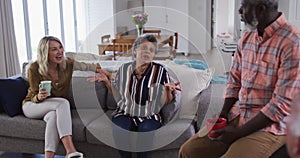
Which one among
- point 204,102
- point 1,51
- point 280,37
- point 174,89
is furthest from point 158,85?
point 1,51

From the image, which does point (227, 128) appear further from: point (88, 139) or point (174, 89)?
point (88, 139)

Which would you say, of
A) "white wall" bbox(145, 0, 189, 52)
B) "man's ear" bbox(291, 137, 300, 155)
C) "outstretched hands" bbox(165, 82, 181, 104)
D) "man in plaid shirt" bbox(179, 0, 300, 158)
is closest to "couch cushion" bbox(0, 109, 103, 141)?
"outstretched hands" bbox(165, 82, 181, 104)

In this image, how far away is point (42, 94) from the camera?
8.32 ft

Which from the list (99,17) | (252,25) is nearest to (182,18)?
(99,17)

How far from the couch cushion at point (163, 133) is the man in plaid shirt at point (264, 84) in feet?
2.07

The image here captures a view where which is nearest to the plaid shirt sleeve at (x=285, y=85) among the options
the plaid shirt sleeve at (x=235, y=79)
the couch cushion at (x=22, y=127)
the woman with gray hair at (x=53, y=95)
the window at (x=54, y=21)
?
the plaid shirt sleeve at (x=235, y=79)

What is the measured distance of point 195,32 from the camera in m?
8.99

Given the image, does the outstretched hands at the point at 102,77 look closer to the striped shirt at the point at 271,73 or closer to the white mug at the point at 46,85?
the white mug at the point at 46,85

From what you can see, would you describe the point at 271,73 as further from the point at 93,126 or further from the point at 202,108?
the point at 93,126

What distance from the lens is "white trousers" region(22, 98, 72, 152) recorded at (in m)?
2.50

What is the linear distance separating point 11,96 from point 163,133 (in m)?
1.22

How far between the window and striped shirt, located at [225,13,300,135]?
3.89m

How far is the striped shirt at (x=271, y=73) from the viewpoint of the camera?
5.21ft

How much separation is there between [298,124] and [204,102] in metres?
2.03
